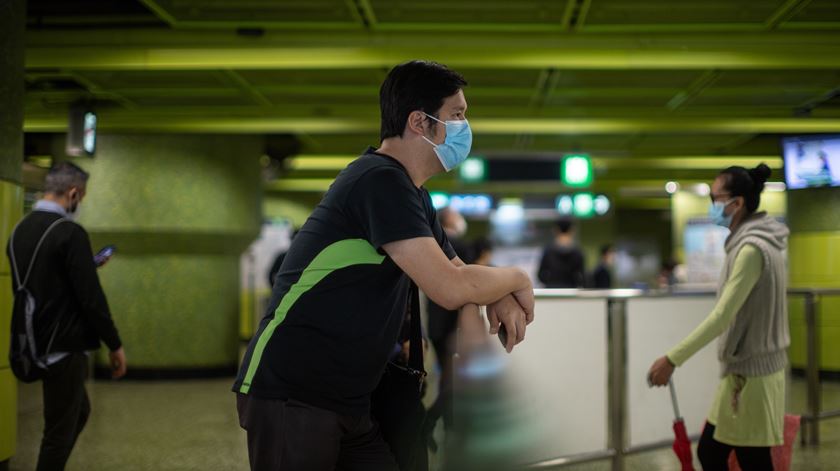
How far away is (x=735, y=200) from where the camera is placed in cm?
326

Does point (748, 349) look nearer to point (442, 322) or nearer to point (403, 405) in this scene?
point (403, 405)

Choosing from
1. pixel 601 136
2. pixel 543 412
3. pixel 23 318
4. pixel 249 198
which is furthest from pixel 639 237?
pixel 23 318

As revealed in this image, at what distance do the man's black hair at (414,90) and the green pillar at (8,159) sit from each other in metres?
3.37

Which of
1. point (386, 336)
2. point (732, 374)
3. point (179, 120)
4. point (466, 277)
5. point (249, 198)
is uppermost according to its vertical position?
point (179, 120)

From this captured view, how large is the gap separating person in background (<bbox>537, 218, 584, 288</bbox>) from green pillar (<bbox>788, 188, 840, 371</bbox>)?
7.43 ft

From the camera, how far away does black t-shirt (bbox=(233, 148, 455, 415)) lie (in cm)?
160

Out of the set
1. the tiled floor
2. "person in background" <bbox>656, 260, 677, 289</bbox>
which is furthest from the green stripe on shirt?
"person in background" <bbox>656, 260, 677, 289</bbox>

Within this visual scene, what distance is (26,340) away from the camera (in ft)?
11.2

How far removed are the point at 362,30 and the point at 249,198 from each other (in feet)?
13.1

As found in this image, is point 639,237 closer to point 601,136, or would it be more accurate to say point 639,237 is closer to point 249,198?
point 601,136

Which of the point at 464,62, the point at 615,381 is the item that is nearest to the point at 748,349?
the point at 615,381

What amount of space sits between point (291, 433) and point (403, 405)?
0.31 meters

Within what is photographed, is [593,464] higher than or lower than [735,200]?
lower

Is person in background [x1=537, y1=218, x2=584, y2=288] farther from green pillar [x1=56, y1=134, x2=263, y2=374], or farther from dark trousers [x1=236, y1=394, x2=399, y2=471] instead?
dark trousers [x1=236, y1=394, x2=399, y2=471]
